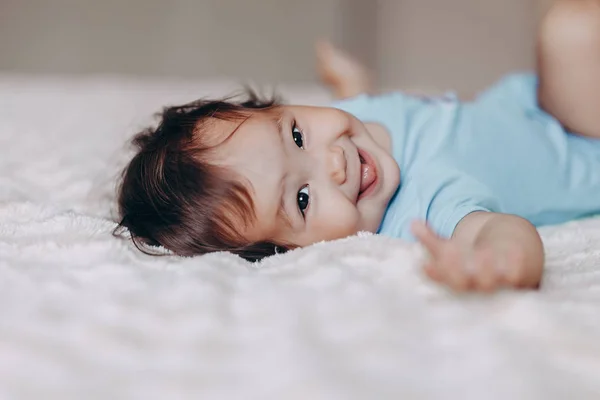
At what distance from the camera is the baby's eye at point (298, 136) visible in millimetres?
929

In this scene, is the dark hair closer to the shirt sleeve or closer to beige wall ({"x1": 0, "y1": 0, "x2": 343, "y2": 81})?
the shirt sleeve

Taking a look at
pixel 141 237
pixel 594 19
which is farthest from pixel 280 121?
pixel 594 19

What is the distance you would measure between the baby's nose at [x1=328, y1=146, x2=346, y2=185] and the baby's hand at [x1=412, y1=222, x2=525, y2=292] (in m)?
0.30

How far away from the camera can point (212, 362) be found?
0.51 meters

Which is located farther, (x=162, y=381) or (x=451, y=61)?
(x=451, y=61)

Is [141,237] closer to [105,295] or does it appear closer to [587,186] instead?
[105,295]

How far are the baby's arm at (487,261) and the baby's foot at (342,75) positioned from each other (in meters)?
1.07

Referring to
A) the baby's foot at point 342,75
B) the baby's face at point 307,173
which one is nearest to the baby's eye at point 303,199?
the baby's face at point 307,173

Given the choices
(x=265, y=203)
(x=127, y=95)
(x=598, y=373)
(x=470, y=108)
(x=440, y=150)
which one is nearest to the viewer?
(x=598, y=373)

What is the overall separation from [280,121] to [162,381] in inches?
19.8

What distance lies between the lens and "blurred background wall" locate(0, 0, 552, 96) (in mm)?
2352

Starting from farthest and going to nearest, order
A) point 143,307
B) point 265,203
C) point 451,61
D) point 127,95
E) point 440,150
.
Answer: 1. point 451,61
2. point 127,95
3. point 440,150
4. point 265,203
5. point 143,307

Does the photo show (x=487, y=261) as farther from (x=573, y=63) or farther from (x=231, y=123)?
(x=573, y=63)

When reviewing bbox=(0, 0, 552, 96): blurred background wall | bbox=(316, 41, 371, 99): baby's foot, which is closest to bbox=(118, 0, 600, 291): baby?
bbox=(316, 41, 371, 99): baby's foot
